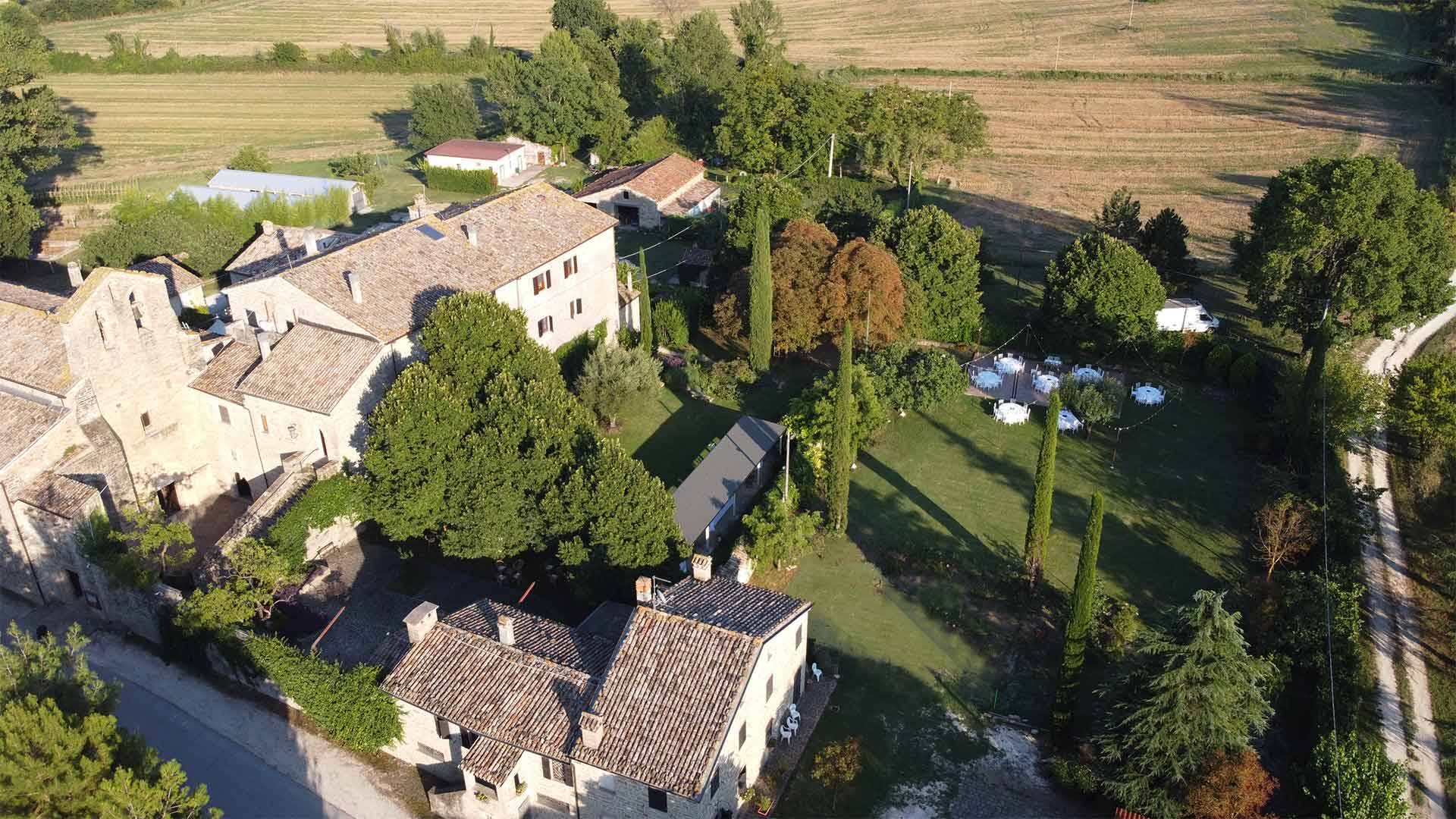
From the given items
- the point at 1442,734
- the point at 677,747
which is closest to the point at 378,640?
the point at 677,747

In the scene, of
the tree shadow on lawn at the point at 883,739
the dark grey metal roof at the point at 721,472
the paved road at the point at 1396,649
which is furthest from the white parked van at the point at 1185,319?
the tree shadow on lawn at the point at 883,739

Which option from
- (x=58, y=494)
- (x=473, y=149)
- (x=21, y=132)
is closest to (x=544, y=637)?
(x=58, y=494)

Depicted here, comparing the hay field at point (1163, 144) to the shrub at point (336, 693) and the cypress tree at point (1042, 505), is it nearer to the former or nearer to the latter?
the cypress tree at point (1042, 505)

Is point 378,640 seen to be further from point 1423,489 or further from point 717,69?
point 717,69

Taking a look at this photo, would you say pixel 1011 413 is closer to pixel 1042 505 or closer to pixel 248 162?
pixel 1042 505

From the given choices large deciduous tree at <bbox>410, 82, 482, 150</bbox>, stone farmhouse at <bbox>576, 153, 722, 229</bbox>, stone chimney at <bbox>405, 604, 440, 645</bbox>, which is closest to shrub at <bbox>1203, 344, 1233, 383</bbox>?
stone farmhouse at <bbox>576, 153, 722, 229</bbox>

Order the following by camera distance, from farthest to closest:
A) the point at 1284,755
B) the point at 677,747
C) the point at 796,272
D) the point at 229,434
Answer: the point at 796,272 → the point at 229,434 → the point at 1284,755 → the point at 677,747

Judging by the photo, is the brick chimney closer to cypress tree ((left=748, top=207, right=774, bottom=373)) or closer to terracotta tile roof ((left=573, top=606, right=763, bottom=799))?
cypress tree ((left=748, top=207, right=774, bottom=373))
